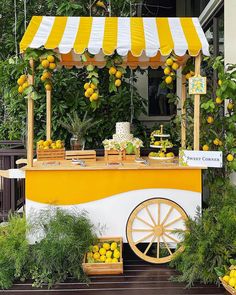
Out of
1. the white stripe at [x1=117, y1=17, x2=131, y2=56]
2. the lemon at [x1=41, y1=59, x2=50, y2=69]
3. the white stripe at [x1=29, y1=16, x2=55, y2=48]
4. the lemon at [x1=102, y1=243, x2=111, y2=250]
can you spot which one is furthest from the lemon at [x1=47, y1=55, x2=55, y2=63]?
the lemon at [x1=102, y1=243, x2=111, y2=250]

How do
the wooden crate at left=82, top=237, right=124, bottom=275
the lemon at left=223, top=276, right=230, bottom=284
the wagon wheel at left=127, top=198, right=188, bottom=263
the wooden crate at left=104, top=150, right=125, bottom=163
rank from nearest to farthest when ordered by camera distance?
1. the lemon at left=223, top=276, right=230, bottom=284
2. the wooden crate at left=82, top=237, right=124, bottom=275
3. the wagon wheel at left=127, top=198, right=188, bottom=263
4. the wooden crate at left=104, top=150, right=125, bottom=163

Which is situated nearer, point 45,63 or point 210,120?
point 45,63

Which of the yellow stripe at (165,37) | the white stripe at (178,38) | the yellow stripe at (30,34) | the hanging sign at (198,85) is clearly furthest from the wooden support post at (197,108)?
the yellow stripe at (30,34)

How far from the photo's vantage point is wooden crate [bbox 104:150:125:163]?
16.1 ft

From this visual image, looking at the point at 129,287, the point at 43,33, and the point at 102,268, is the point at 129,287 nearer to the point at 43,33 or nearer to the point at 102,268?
the point at 102,268

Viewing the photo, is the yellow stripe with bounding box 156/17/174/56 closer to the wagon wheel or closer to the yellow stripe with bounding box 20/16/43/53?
the yellow stripe with bounding box 20/16/43/53

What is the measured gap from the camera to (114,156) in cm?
496

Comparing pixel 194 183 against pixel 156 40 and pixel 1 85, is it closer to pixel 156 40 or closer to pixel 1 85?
pixel 156 40

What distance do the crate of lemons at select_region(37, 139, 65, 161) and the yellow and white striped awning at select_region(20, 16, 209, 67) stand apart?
1216 millimetres

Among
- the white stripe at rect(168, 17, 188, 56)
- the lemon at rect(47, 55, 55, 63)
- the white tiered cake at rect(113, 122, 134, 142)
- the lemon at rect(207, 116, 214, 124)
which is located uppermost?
the white stripe at rect(168, 17, 188, 56)

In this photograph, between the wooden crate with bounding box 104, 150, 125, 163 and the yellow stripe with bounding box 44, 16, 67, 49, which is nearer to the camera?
the yellow stripe with bounding box 44, 16, 67, 49

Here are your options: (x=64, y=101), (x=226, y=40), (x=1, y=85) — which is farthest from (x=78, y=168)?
(x=1, y=85)

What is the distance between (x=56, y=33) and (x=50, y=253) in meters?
2.10

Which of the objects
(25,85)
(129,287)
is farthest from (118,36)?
(129,287)
